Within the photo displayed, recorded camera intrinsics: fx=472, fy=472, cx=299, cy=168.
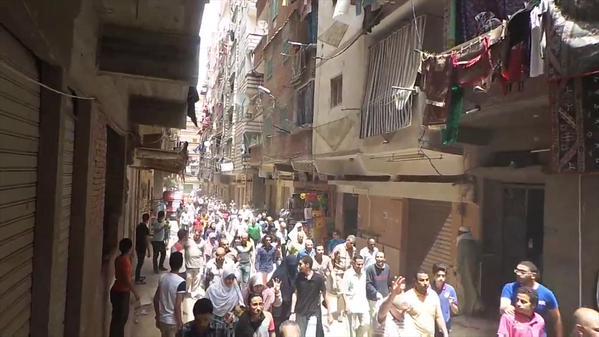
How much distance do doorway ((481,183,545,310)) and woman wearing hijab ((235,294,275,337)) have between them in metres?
5.50

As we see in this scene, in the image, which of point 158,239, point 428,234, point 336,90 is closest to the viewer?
point 428,234

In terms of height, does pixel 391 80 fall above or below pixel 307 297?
above

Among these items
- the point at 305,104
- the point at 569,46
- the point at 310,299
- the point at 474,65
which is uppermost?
the point at 305,104

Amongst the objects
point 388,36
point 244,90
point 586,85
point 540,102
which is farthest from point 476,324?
point 244,90

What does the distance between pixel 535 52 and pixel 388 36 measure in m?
5.02

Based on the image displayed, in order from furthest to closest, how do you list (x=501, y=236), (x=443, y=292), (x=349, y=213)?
1. (x=349, y=213)
2. (x=501, y=236)
3. (x=443, y=292)

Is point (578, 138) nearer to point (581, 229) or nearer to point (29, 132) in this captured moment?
point (581, 229)

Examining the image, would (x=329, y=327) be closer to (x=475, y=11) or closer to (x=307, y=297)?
(x=307, y=297)

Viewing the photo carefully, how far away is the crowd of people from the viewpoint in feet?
14.0

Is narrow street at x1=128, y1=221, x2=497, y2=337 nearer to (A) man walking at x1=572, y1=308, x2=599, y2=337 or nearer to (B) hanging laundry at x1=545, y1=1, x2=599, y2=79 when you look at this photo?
(A) man walking at x1=572, y1=308, x2=599, y2=337

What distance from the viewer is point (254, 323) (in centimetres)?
423

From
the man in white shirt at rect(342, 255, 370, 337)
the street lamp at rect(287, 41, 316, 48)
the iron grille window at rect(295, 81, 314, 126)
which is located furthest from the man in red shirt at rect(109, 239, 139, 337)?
the street lamp at rect(287, 41, 316, 48)

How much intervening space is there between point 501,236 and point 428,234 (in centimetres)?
303

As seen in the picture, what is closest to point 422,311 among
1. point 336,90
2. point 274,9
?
point 336,90
